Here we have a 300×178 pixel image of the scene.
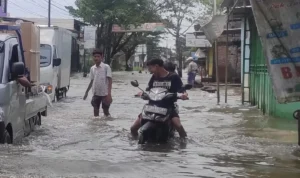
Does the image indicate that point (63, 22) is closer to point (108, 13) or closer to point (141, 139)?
point (108, 13)

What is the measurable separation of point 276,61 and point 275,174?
1.93 metres

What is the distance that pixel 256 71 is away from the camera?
15664 millimetres

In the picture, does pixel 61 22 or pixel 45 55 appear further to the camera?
pixel 61 22

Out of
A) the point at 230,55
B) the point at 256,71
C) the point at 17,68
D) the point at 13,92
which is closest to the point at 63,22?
the point at 230,55

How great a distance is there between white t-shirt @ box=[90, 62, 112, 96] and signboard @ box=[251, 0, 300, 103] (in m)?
5.17

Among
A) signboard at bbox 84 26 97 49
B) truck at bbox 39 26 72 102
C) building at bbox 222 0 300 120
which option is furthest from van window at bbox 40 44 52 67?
signboard at bbox 84 26 97 49

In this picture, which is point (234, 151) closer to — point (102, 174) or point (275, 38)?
point (275, 38)

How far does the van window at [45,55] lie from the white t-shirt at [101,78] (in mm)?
5095

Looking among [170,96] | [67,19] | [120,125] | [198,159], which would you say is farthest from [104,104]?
[67,19]

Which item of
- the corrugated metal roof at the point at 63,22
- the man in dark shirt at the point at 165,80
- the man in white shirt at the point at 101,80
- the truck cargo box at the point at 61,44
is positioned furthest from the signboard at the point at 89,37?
the man in dark shirt at the point at 165,80

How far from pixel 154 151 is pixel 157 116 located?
629mm

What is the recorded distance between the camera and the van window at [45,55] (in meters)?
17.1

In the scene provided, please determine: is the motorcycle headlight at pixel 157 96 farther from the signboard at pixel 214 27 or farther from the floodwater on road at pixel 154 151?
the signboard at pixel 214 27

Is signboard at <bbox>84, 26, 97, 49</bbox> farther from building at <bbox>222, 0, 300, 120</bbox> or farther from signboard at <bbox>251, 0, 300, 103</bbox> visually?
signboard at <bbox>251, 0, 300, 103</bbox>
